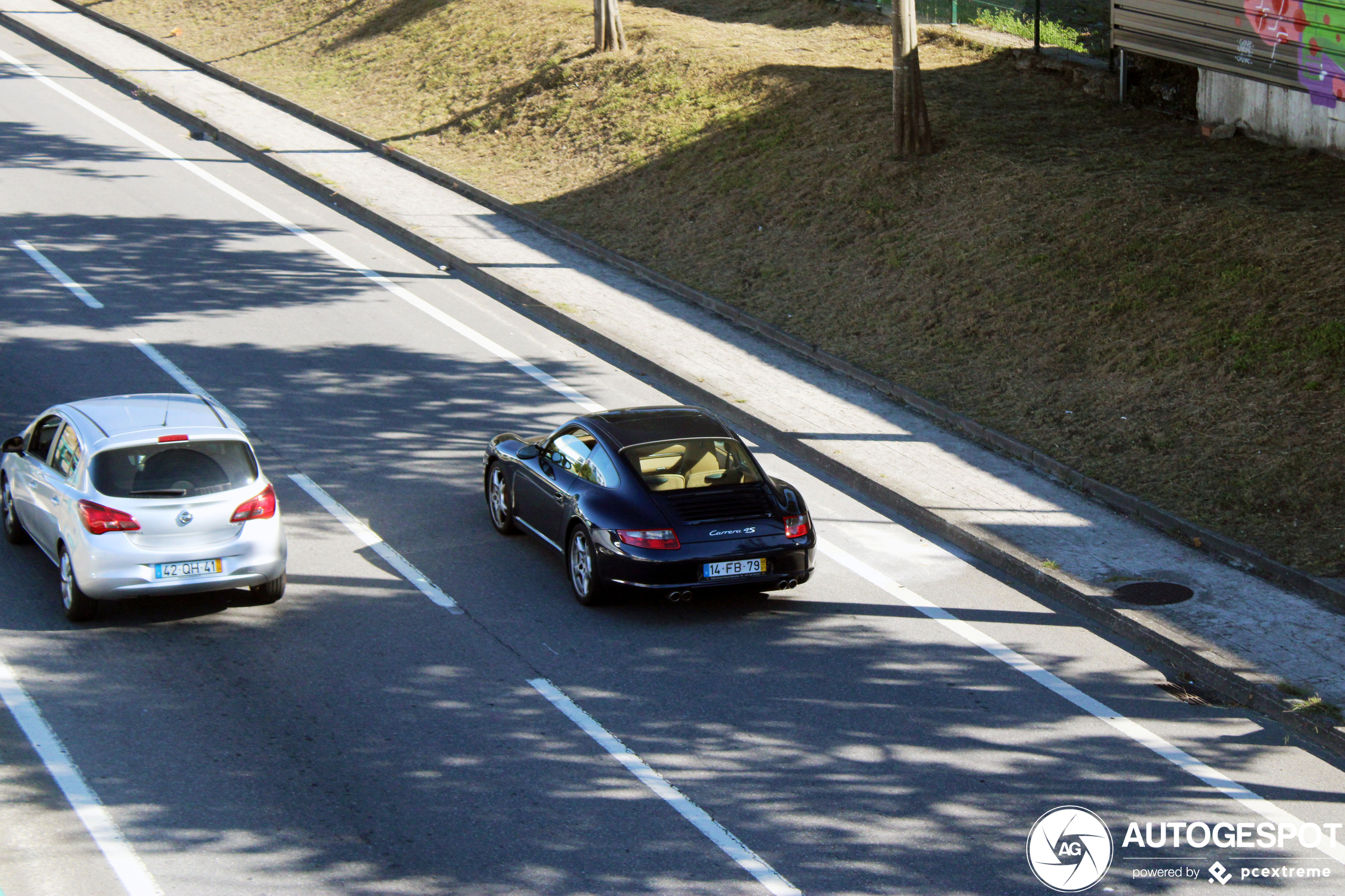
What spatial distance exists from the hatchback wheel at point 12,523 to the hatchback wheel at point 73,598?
1542mm

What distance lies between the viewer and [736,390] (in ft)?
54.5

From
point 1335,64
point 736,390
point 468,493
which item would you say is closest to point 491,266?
point 736,390

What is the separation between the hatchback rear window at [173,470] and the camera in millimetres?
10781

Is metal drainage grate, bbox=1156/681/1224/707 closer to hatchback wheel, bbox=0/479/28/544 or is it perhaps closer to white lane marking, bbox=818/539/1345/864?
white lane marking, bbox=818/539/1345/864

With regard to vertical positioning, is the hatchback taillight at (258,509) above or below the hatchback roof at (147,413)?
below

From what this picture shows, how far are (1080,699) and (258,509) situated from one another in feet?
20.8

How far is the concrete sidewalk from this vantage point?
1069 centimetres

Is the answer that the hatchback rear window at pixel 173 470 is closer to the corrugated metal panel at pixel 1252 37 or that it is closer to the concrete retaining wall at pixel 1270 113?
the corrugated metal panel at pixel 1252 37

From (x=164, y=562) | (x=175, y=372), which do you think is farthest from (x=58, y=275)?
(x=164, y=562)

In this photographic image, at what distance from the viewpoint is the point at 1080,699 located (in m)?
10.0

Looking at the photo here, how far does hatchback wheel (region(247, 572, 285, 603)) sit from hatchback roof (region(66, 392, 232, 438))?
1312mm

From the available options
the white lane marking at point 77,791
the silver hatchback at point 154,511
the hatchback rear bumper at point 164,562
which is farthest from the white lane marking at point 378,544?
the white lane marking at point 77,791

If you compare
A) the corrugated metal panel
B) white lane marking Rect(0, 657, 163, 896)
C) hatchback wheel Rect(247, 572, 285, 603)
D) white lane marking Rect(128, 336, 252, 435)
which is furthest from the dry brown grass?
white lane marking Rect(0, 657, 163, 896)

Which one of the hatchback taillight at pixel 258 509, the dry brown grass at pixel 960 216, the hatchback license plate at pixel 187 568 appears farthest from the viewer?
the dry brown grass at pixel 960 216
